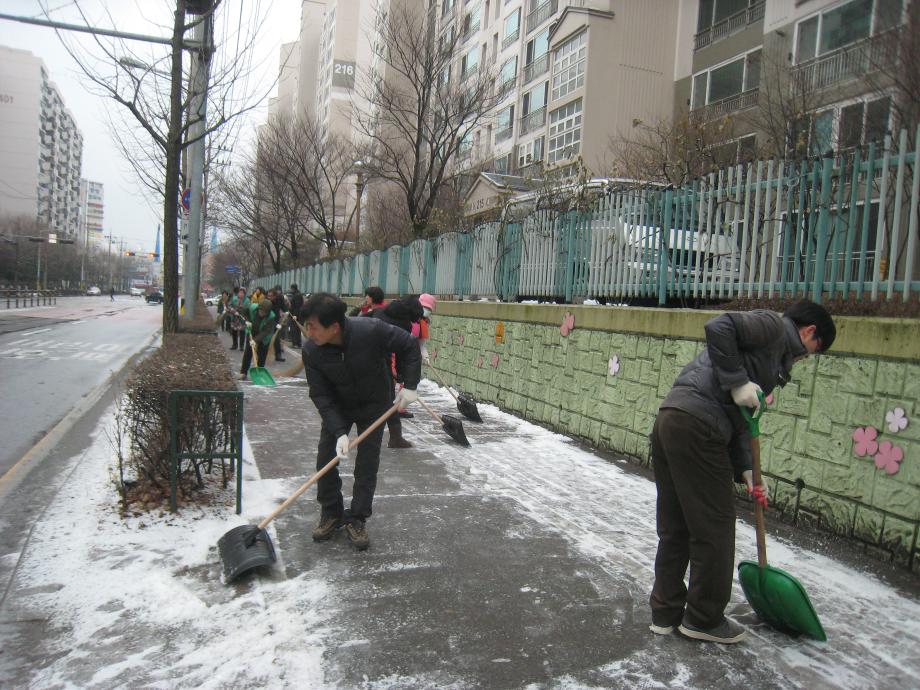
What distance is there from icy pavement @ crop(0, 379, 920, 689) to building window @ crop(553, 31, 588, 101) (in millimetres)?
24719

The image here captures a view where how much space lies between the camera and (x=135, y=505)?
15.4ft

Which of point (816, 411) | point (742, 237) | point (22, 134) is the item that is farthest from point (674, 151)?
point (22, 134)

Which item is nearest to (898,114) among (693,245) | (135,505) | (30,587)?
(693,245)

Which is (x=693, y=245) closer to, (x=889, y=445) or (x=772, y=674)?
(x=889, y=445)

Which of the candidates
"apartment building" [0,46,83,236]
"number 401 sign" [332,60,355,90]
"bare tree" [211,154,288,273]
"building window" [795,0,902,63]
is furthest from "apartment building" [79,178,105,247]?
"building window" [795,0,902,63]

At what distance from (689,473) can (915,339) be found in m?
2.07

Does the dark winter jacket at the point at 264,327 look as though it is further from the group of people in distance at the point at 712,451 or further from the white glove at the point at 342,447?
the group of people in distance at the point at 712,451

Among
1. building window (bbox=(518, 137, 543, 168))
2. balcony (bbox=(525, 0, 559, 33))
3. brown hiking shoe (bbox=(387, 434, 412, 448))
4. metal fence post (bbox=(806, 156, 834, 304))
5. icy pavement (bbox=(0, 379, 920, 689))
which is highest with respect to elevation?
balcony (bbox=(525, 0, 559, 33))

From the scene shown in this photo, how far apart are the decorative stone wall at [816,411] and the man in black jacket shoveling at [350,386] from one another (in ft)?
9.13

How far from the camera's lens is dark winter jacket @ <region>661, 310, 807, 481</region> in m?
3.01

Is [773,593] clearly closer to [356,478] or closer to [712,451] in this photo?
[712,451]

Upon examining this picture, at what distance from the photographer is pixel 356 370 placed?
4.20 meters

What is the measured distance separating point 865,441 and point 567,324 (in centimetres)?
401

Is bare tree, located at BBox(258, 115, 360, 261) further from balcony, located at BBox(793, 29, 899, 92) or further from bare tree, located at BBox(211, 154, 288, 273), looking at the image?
balcony, located at BBox(793, 29, 899, 92)
